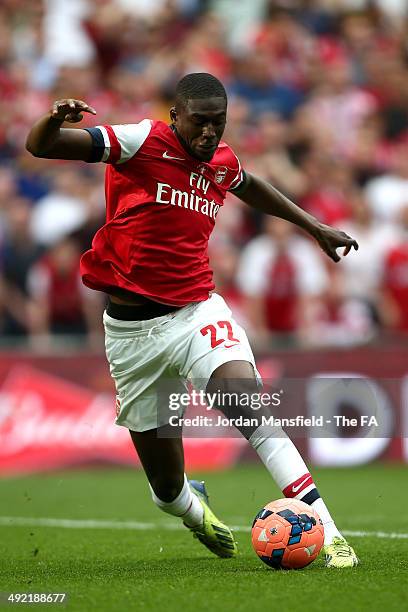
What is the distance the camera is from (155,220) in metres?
6.52

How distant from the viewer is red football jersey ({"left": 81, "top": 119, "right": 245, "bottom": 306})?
6.48m

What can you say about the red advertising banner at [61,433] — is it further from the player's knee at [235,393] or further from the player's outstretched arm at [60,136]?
the player's outstretched arm at [60,136]

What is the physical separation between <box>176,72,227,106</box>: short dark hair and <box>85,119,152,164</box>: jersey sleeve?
286mm


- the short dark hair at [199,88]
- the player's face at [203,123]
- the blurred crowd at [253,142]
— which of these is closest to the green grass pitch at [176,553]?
the blurred crowd at [253,142]

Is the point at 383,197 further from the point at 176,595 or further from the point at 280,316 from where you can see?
the point at 176,595

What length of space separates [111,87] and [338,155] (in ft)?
11.4

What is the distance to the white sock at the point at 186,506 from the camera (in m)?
7.05

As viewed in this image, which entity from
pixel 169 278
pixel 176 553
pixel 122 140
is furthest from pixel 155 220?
pixel 176 553

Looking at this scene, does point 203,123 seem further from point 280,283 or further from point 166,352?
point 280,283

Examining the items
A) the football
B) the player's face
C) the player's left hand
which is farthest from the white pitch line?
the player's face

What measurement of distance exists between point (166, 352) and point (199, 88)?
1.46 meters

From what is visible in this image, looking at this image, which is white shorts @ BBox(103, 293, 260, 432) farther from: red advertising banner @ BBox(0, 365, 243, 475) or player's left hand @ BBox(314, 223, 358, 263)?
red advertising banner @ BBox(0, 365, 243, 475)

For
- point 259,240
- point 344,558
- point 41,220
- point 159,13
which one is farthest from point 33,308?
point 344,558

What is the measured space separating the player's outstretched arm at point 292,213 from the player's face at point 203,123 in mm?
758
